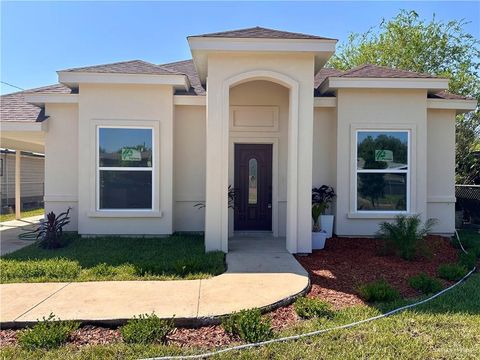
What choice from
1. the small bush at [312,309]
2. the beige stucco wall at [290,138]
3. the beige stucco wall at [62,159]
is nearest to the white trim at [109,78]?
the beige stucco wall at [62,159]

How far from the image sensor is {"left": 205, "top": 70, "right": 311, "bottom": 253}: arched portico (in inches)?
293

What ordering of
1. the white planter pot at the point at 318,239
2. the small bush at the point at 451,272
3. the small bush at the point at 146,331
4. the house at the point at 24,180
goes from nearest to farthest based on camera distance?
the small bush at the point at 146,331 < the small bush at the point at 451,272 < the white planter pot at the point at 318,239 < the house at the point at 24,180

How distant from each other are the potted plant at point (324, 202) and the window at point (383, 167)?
71 centimetres

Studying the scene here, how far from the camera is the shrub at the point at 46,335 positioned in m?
3.70

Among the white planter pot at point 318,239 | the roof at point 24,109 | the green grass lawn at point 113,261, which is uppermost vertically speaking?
the roof at point 24,109

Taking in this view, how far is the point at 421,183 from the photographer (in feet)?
30.0

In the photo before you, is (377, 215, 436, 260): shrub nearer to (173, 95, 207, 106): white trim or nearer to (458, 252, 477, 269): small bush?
(458, 252, 477, 269): small bush

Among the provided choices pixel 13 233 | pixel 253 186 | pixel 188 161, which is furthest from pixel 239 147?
pixel 13 233

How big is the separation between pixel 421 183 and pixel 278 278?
5380 millimetres

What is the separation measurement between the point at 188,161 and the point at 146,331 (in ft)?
20.0

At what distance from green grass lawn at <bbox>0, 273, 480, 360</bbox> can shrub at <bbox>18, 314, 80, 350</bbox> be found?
10 cm

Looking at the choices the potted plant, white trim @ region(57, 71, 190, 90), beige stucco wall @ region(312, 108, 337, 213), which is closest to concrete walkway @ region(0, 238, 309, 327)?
the potted plant

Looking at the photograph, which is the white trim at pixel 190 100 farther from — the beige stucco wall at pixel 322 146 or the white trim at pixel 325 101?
the beige stucco wall at pixel 322 146

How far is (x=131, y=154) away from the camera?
354 inches
